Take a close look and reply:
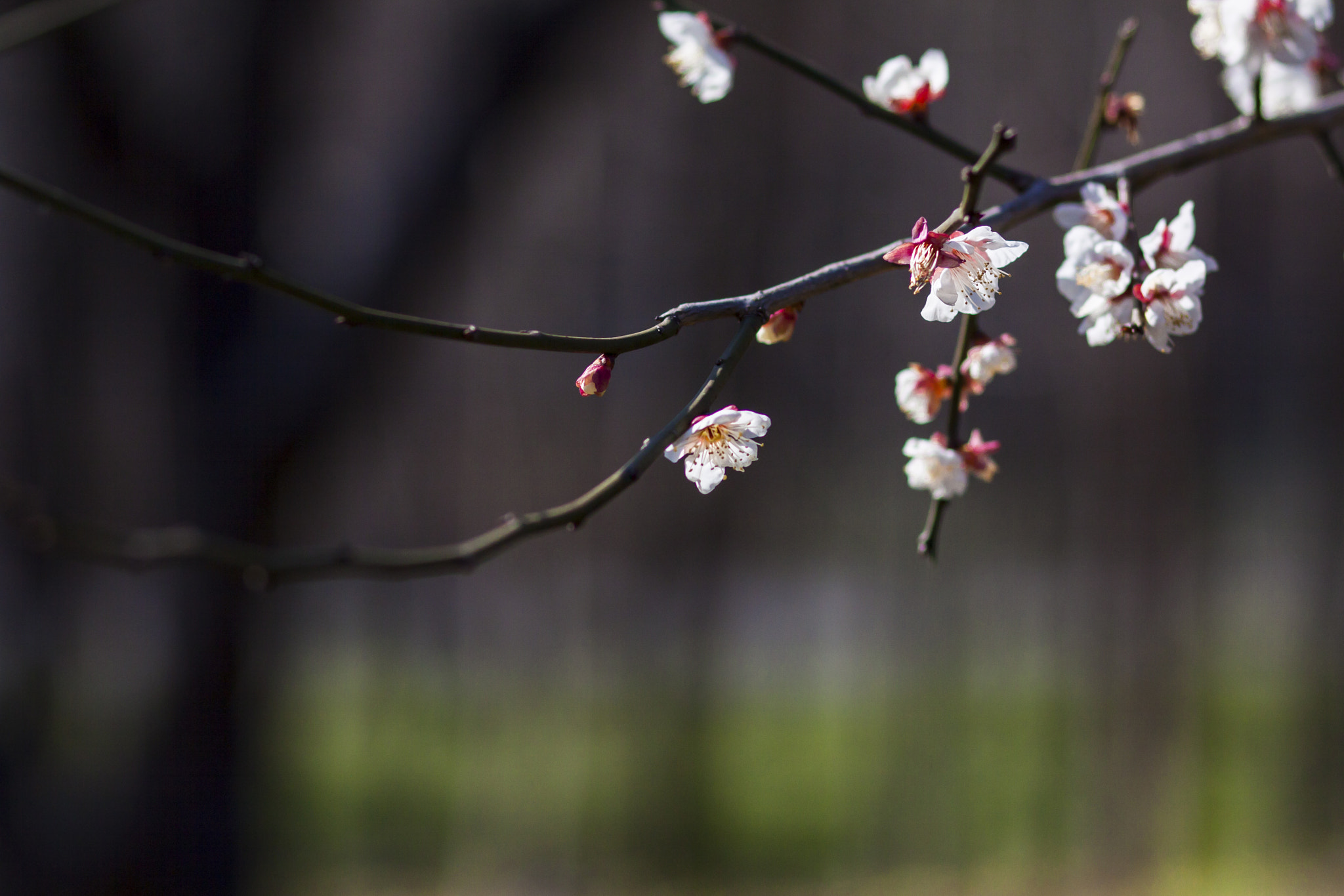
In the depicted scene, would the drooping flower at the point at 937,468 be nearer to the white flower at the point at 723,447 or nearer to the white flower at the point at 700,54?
the white flower at the point at 723,447

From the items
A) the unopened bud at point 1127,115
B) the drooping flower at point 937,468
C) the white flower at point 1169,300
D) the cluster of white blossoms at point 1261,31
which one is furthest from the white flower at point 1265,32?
the drooping flower at point 937,468

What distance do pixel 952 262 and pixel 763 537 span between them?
264cm

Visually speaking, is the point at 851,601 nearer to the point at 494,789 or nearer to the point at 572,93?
the point at 494,789

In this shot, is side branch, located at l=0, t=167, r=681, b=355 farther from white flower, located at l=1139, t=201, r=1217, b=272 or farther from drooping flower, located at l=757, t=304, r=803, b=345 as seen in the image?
white flower, located at l=1139, t=201, r=1217, b=272

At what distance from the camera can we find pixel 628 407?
3.04 m

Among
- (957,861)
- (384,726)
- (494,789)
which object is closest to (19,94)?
(384,726)

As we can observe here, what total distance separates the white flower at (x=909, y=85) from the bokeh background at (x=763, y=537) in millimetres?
1854

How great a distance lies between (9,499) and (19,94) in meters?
2.60

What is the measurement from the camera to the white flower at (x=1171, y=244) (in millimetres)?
629

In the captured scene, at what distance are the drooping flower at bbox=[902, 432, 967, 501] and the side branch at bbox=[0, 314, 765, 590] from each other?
230 millimetres

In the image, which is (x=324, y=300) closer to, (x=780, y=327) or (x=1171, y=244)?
(x=780, y=327)

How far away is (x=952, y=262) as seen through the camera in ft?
1.67

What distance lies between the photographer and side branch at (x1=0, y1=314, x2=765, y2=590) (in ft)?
1.47

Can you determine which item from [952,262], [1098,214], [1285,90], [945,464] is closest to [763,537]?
[1285,90]
